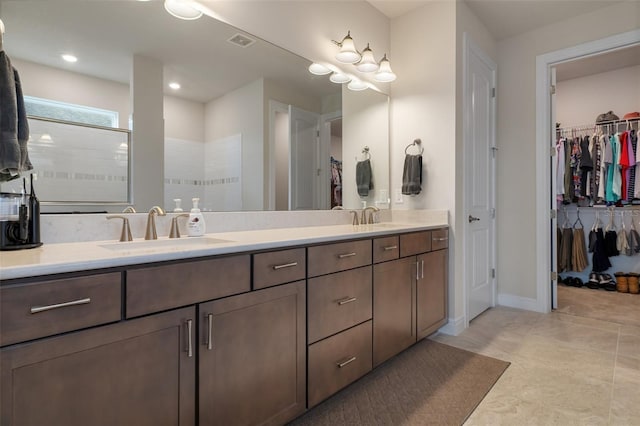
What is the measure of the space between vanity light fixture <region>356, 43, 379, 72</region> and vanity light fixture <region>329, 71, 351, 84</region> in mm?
117

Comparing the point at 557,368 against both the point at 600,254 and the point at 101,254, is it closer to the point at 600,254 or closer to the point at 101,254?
the point at 101,254

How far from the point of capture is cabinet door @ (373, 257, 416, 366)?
1941mm

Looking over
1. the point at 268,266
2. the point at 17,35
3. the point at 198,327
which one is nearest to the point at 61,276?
the point at 198,327

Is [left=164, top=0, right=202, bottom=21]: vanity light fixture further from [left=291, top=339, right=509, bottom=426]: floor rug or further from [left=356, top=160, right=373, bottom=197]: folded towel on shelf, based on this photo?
[left=291, top=339, right=509, bottom=426]: floor rug

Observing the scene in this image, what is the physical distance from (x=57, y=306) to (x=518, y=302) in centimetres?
368

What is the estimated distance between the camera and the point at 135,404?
1.00 metres

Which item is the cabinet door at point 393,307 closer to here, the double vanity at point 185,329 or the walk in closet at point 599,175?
the double vanity at point 185,329

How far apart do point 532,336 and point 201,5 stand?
3.19 metres

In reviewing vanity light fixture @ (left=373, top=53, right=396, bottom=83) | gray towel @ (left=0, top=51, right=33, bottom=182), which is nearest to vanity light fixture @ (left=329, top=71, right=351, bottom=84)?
vanity light fixture @ (left=373, top=53, right=396, bottom=83)

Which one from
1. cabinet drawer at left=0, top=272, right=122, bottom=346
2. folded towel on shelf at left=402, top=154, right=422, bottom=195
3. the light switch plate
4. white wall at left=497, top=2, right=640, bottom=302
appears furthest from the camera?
white wall at left=497, top=2, right=640, bottom=302

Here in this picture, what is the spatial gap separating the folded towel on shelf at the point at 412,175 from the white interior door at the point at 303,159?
78 cm

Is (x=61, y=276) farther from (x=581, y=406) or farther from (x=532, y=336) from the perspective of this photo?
(x=532, y=336)

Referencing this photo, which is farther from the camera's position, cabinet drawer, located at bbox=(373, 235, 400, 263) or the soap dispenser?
cabinet drawer, located at bbox=(373, 235, 400, 263)

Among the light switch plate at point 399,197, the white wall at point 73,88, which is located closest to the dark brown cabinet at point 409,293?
the light switch plate at point 399,197
